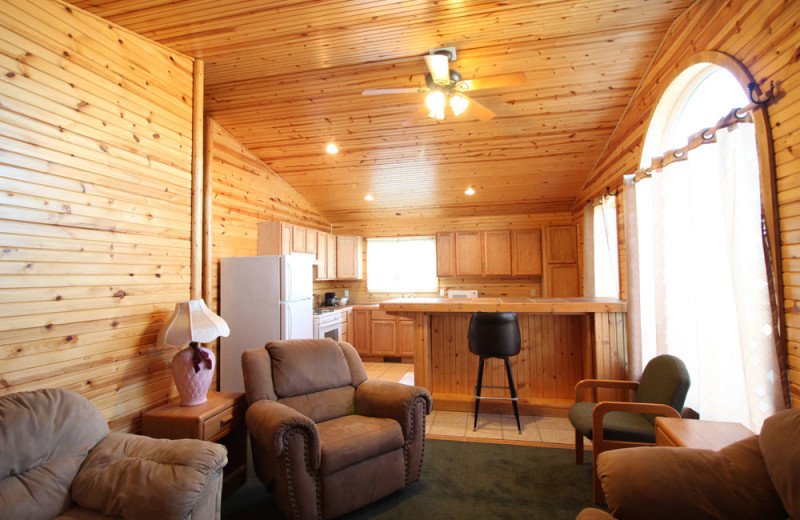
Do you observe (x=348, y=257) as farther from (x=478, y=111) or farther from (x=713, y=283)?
(x=713, y=283)

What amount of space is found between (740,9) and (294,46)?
2947mm

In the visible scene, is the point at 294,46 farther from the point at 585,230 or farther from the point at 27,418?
the point at 585,230

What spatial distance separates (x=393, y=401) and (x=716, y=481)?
1595mm

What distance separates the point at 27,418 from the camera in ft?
5.13

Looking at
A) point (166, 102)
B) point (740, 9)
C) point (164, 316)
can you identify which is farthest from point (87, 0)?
point (740, 9)

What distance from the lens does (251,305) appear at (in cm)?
396

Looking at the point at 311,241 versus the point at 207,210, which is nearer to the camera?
the point at 207,210

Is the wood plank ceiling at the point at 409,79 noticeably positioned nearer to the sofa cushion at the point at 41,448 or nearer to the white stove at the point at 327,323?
the white stove at the point at 327,323

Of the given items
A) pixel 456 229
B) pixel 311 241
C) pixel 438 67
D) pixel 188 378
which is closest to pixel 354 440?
pixel 188 378

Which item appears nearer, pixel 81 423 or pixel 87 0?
pixel 81 423

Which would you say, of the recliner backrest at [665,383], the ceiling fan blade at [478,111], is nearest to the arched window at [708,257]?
the recliner backrest at [665,383]

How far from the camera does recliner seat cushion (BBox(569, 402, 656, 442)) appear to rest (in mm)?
2171

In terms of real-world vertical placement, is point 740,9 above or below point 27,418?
above

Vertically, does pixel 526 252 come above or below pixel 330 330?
above
